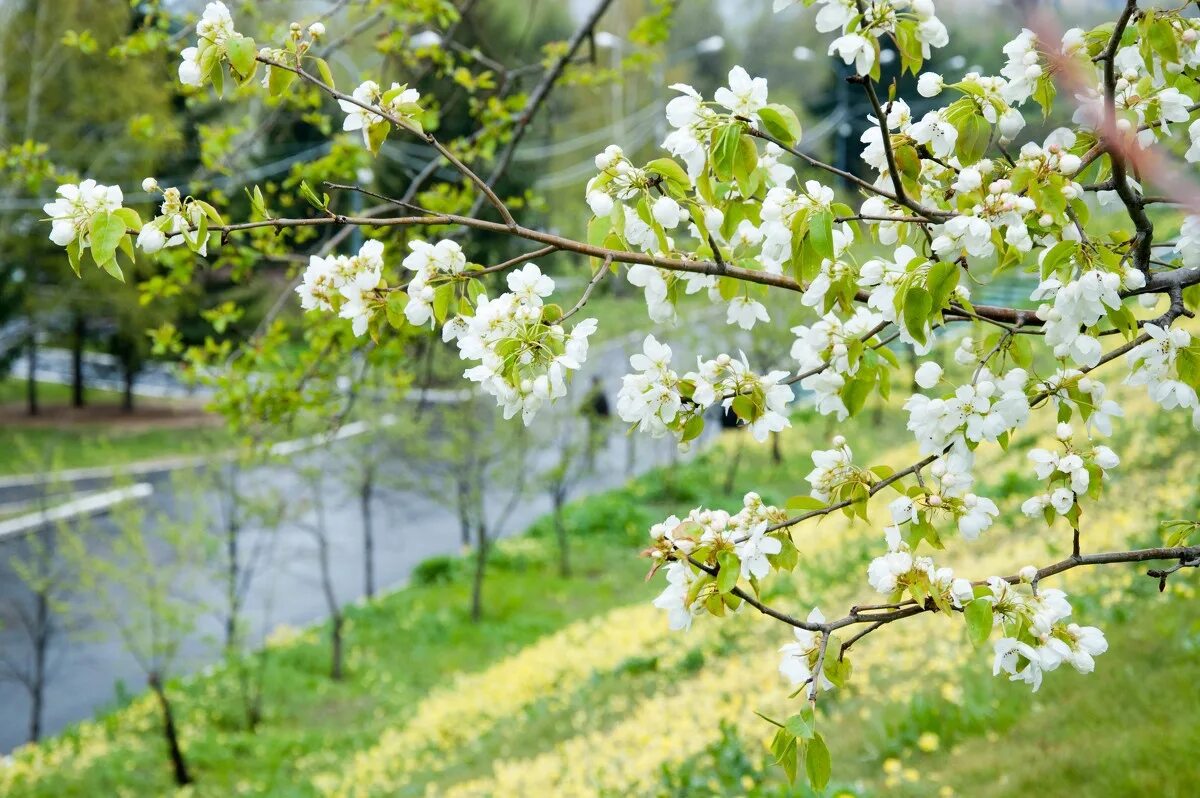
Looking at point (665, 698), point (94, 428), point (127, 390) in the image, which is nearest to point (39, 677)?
point (665, 698)

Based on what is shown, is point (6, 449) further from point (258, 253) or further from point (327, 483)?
point (258, 253)

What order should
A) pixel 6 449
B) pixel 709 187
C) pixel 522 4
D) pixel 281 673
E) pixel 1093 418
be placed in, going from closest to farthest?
1. pixel 709 187
2. pixel 1093 418
3. pixel 281 673
4. pixel 6 449
5. pixel 522 4

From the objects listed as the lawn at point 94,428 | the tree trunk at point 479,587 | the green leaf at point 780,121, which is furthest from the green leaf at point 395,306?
the lawn at point 94,428

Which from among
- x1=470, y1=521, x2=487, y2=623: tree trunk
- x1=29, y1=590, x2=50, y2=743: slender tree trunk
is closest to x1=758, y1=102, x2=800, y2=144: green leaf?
x1=29, y1=590, x2=50, y2=743: slender tree trunk

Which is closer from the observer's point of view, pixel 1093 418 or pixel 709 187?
pixel 709 187

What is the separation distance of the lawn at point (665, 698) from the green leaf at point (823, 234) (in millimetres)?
2528

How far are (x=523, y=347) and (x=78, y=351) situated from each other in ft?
98.8

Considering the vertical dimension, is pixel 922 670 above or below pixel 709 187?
below

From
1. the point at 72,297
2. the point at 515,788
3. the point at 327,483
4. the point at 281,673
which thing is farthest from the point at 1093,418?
the point at 72,297

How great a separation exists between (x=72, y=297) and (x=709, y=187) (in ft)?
88.0

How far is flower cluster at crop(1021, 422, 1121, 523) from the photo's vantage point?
2.00 m

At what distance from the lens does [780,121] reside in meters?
1.78

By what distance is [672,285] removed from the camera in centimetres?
212

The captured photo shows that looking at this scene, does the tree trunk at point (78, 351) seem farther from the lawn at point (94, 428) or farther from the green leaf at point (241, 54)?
the green leaf at point (241, 54)
